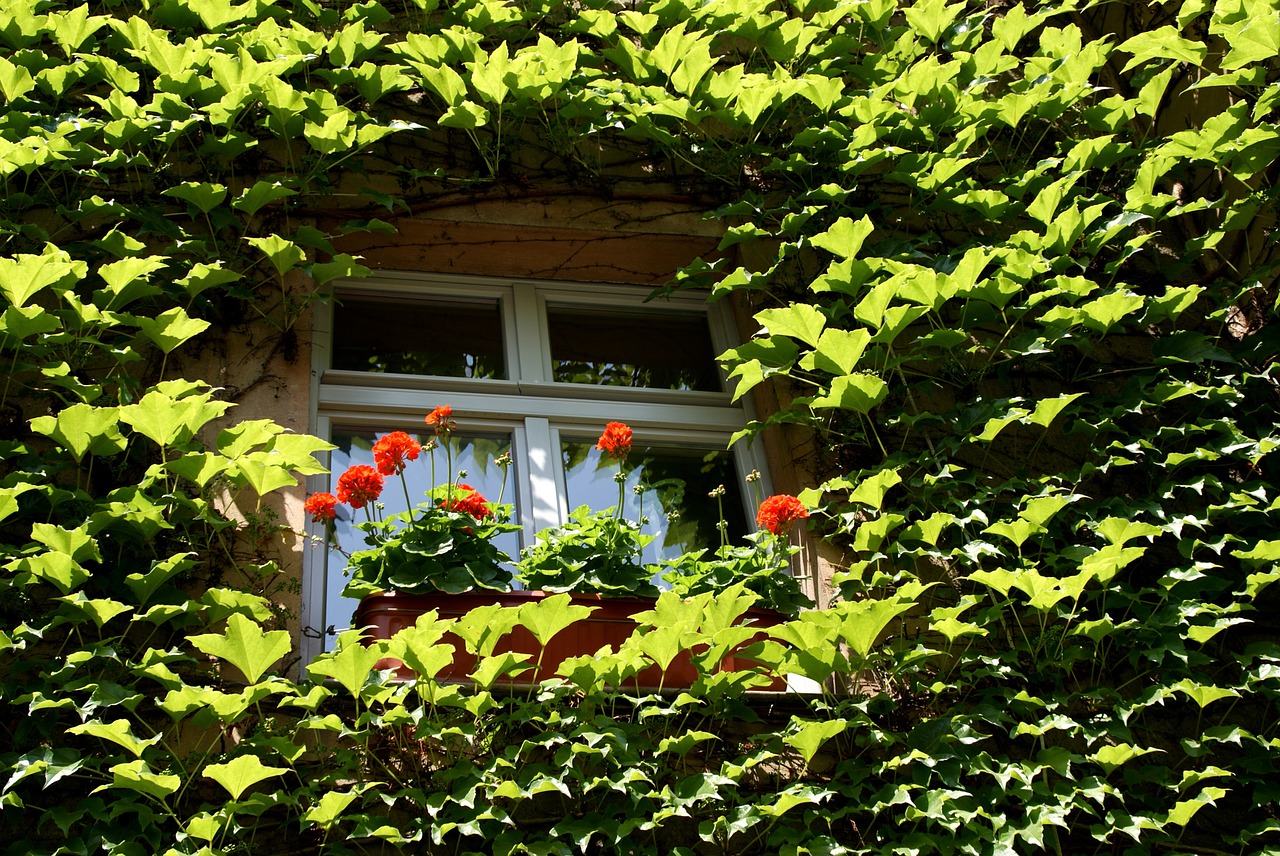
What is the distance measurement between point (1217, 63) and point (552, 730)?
2898 mm

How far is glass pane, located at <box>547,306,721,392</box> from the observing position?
3.20 m

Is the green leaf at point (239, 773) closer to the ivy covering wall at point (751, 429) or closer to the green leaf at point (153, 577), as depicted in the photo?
the ivy covering wall at point (751, 429)

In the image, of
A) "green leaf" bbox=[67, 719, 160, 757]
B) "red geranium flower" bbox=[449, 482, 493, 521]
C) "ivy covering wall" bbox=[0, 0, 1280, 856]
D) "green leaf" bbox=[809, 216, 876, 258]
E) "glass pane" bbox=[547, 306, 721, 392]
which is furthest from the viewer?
"glass pane" bbox=[547, 306, 721, 392]

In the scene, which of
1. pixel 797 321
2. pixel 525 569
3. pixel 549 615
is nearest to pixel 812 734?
pixel 549 615

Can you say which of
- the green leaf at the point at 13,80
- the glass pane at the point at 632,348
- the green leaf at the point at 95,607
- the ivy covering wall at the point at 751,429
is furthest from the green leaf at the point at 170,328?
the glass pane at the point at 632,348

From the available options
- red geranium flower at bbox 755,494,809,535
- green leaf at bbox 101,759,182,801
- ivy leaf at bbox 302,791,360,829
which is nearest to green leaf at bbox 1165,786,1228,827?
red geranium flower at bbox 755,494,809,535

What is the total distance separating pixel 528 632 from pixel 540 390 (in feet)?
2.61

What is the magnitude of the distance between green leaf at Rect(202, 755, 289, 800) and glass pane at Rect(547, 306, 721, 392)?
Result: 1368 mm

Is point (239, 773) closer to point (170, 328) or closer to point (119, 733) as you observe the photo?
point (119, 733)

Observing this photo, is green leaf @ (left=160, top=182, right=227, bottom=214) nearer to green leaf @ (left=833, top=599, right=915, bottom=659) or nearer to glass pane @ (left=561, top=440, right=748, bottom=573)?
glass pane @ (left=561, top=440, right=748, bottom=573)

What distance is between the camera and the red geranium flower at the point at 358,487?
2445 millimetres

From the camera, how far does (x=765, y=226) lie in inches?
129

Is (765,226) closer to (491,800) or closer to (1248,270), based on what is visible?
(1248,270)

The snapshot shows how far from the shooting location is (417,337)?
10.4 ft
